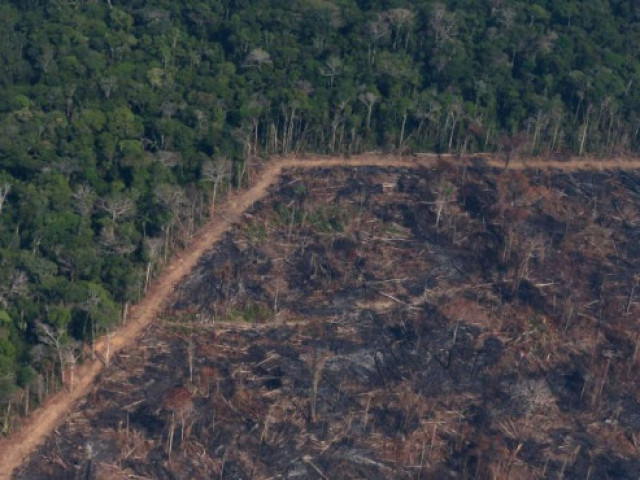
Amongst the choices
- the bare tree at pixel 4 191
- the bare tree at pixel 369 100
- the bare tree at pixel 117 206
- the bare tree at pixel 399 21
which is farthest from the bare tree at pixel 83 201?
the bare tree at pixel 399 21

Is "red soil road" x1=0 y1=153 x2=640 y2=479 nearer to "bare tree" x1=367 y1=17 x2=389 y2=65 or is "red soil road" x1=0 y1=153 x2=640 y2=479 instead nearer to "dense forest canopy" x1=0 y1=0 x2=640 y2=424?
"dense forest canopy" x1=0 y1=0 x2=640 y2=424

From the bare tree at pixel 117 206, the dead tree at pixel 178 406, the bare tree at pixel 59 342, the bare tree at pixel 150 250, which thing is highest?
the bare tree at pixel 117 206

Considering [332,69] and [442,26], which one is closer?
[332,69]

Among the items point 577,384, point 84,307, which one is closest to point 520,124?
point 577,384

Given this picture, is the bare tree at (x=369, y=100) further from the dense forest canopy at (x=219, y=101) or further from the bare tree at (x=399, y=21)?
the bare tree at (x=399, y=21)

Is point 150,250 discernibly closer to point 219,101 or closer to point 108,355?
point 108,355

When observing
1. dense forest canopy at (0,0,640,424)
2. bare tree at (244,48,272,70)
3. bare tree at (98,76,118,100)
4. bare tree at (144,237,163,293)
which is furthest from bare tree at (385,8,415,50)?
bare tree at (144,237,163,293)

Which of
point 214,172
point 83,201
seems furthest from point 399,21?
point 83,201
